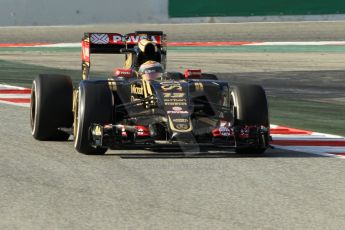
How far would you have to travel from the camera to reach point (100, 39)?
1259cm

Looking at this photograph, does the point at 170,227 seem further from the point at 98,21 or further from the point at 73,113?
the point at 98,21

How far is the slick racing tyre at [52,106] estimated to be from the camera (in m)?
11.5

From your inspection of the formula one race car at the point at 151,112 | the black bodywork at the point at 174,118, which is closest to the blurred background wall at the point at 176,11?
the formula one race car at the point at 151,112

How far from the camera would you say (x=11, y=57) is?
26641 millimetres

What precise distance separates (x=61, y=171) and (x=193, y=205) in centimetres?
200

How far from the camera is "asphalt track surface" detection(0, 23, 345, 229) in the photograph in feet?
23.9

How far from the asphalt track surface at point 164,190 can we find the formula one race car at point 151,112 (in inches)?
6.9

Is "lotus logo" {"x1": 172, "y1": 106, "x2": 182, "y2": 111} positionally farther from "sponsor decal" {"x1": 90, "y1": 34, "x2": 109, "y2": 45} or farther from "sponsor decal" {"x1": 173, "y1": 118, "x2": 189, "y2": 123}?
"sponsor decal" {"x1": 90, "y1": 34, "x2": 109, "y2": 45}

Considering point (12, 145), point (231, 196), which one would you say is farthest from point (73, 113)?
point (231, 196)

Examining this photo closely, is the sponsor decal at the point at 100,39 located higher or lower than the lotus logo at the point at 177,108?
higher

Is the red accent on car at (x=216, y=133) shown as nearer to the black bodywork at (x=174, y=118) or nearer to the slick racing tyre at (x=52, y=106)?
the black bodywork at (x=174, y=118)

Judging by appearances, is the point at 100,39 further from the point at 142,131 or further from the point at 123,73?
the point at 142,131

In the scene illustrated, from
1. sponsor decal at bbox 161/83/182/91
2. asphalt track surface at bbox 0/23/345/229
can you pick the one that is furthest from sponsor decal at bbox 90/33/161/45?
sponsor decal at bbox 161/83/182/91

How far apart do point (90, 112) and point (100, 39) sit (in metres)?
2.43
